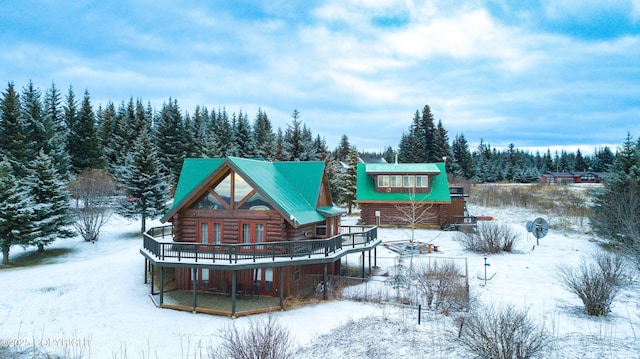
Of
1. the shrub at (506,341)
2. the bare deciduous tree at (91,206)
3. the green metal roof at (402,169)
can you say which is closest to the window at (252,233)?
the shrub at (506,341)

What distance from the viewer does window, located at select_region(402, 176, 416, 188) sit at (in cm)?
3958

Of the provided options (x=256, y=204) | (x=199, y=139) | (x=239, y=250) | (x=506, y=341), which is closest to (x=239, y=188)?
(x=256, y=204)

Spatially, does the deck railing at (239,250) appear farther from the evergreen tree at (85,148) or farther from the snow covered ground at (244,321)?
the evergreen tree at (85,148)

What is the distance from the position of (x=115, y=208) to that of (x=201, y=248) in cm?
1928

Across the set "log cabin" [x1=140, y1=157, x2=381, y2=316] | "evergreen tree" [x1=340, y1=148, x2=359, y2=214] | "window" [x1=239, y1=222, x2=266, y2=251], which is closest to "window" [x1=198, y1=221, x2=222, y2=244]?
"log cabin" [x1=140, y1=157, x2=381, y2=316]

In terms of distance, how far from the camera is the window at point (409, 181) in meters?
39.6

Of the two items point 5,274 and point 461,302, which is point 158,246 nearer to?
point 5,274

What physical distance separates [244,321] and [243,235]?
464cm

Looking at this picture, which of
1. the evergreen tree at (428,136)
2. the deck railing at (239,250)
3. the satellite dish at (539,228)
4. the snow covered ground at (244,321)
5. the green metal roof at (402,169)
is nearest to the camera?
the snow covered ground at (244,321)

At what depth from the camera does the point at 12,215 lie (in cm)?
2431

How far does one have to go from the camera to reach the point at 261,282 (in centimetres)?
1958

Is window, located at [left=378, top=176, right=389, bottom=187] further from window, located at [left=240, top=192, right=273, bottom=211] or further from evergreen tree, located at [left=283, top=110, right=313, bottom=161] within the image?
window, located at [left=240, top=192, right=273, bottom=211]

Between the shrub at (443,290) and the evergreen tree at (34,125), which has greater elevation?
the evergreen tree at (34,125)

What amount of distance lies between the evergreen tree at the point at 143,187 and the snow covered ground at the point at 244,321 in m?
9.67
